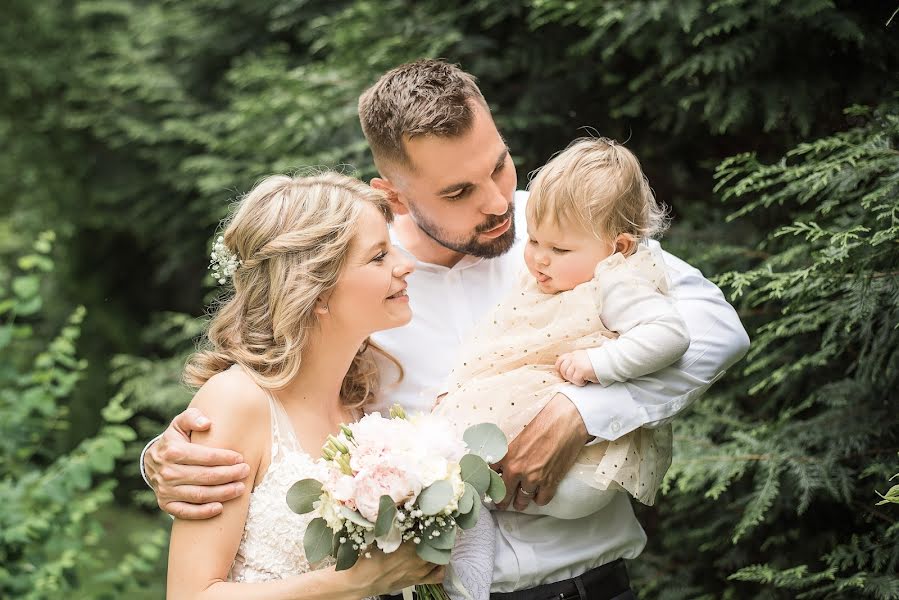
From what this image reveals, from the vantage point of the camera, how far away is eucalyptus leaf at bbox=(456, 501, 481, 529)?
206cm

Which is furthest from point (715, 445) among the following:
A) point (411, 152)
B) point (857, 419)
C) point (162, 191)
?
point (162, 191)

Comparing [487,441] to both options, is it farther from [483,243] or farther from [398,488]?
[483,243]

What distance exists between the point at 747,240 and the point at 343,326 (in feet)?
5.97

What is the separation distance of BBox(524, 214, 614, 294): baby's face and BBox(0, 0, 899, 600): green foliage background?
0.62 meters

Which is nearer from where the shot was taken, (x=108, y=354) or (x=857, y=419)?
(x=857, y=419)

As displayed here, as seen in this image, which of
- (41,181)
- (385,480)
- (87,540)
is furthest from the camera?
(41,181)

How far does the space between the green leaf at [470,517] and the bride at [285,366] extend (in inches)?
7.3

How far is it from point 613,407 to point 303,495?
79 centimetres

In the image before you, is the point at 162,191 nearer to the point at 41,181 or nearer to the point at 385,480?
the point at 41,181

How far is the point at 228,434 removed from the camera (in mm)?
2309

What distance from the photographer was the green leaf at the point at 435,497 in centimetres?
197

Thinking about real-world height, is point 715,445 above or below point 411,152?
below

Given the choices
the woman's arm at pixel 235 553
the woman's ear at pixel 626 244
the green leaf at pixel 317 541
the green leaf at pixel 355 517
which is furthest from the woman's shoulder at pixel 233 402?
the woman's ear at pixel 626 244

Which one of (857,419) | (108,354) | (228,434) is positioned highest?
(228,434)
